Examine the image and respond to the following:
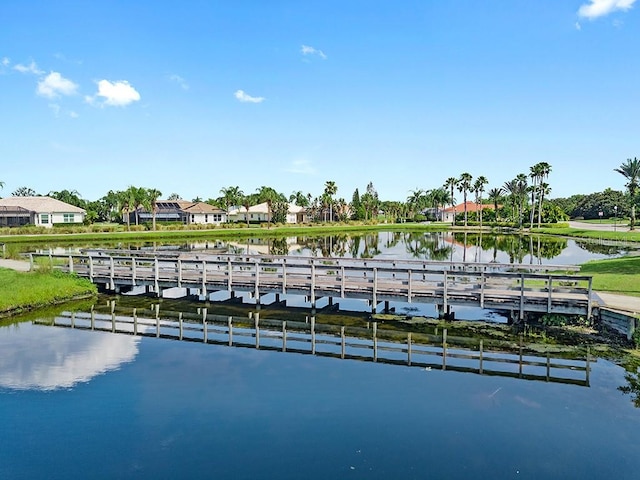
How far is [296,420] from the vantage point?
11820 mm

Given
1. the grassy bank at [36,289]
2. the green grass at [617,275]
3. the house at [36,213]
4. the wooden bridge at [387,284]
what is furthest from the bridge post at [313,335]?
the house at [36,213]

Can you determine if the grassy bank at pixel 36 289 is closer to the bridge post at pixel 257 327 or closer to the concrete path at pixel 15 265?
the concrete path at pixel 15 265

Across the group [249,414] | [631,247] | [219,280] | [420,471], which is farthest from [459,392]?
[631,247]

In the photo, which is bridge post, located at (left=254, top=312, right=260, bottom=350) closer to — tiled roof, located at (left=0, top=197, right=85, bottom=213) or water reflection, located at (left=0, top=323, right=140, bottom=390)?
water reflection, located at (left=0, top=323, right=140, bottom=390)

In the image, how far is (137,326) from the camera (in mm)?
21016

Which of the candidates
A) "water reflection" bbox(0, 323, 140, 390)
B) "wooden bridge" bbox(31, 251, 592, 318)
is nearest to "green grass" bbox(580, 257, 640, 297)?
"wooden bridge" bbox(31, 251, 592, 318)

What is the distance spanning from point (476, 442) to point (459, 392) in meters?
2.85

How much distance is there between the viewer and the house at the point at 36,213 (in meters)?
83.4

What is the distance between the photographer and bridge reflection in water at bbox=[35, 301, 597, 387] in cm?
1561

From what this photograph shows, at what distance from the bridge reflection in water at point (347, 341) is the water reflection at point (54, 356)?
144cm

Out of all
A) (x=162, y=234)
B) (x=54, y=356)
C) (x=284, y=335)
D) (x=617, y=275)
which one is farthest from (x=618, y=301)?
(x=162, y=234)

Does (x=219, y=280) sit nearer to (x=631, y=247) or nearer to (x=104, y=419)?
(x=104, y=419)

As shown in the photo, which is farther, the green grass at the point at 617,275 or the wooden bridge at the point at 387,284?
the green grass at the point at 617,275

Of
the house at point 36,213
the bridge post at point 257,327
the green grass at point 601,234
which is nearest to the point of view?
the bridge post at point 257,327
